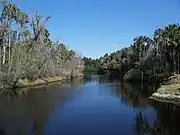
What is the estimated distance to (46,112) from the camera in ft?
113

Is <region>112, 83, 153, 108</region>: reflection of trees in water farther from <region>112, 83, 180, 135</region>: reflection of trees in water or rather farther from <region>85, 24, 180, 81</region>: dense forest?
<region>85, 24, 180, 81</region>: dense forest

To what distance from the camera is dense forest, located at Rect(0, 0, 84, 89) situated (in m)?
48.5

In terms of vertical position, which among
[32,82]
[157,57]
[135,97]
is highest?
[157,57]

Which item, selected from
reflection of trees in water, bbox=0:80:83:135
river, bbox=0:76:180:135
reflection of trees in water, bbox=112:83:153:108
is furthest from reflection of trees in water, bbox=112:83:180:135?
reflection of trees in water, bbox=0:80:83:135

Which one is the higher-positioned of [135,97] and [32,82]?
[32,82]

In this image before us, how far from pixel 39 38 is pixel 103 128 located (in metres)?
51.4

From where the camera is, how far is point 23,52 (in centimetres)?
5834

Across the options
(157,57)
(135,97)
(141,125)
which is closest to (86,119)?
(141,125)

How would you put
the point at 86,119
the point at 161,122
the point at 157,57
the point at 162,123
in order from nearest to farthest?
1. the point at 162,123
2. the point at 161,122
3. the point at 86,119
4. the point at 157,57

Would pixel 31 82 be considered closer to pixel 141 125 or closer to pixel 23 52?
pixel 23 52

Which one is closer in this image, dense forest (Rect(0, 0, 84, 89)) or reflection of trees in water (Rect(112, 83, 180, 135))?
reflection of trees in water (Rect(112, 83, 180, 135))

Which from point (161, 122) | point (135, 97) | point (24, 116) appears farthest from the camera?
point (135, 97)

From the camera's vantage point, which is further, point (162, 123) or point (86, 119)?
point (86, 119)

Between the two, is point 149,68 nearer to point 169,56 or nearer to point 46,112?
point 169,56
